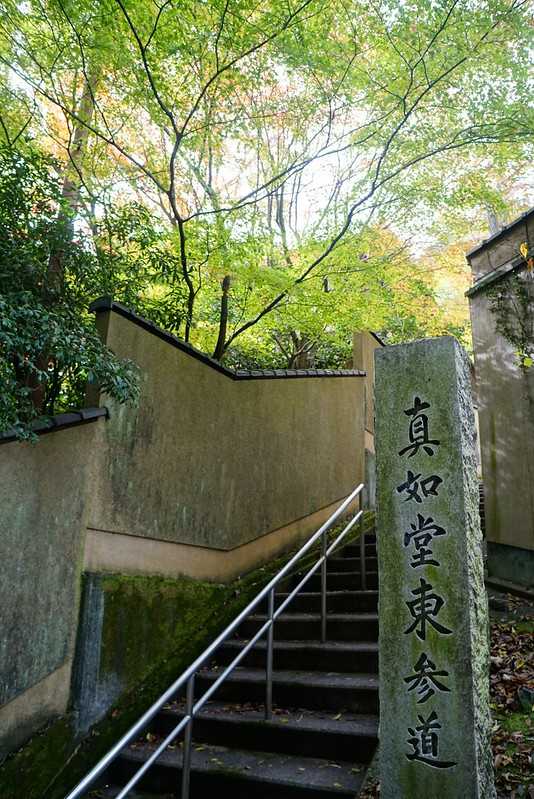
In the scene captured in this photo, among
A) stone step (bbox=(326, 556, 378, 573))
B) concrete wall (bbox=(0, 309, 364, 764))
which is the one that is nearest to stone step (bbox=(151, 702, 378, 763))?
concrete wall (bbox=(0, 309, 364, 764))

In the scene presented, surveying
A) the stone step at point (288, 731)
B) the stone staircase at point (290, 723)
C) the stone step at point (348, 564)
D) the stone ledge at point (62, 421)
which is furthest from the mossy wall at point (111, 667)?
the stone step at point (348, 564)

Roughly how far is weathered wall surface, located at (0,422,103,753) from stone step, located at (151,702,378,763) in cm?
119

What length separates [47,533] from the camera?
13.1ft

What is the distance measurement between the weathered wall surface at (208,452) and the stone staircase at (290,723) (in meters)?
1.45

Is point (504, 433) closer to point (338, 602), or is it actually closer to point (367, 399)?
point (338, 602)

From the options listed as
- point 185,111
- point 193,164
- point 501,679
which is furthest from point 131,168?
point 501,679

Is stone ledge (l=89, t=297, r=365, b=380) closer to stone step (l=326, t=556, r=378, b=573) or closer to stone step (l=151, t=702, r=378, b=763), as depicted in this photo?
stone step (l=326, t=556, r=378, b=573)

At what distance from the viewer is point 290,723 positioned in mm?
4148

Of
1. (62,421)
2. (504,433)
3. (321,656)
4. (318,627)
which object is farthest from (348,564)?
(62,421)

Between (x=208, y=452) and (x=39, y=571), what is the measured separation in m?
2.52

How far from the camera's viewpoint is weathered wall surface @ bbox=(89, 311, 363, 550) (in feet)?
16.0

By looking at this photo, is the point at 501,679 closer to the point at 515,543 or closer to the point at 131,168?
the point at 515,543

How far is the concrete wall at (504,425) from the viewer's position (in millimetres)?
6352

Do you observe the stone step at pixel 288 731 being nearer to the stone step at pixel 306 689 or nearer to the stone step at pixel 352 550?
the stone step at pixel 306 689
